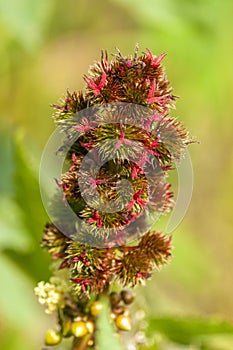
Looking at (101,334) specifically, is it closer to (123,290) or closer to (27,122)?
(123,290)

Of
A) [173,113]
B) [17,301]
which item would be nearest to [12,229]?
[17,301]

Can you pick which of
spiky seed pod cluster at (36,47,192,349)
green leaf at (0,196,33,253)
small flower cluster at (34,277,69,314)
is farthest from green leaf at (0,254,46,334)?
spiky seed pod cluster at (36,47,192,349)

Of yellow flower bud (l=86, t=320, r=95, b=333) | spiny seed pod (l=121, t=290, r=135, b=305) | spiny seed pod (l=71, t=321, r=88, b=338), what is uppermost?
spiny seed pod (l=121, t=290, r=135, b=305)

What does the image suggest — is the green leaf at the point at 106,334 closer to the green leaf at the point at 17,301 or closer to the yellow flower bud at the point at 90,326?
the yellow flower bud at the point at 90,326

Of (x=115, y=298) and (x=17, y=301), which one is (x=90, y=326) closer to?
(x=115, y=298)

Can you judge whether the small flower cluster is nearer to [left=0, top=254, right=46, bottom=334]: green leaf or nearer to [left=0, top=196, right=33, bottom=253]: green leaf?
[left=0, top=196, right=33, bottom=253]: green leaf

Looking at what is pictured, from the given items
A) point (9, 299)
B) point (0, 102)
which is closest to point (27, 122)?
point (0, 102)
